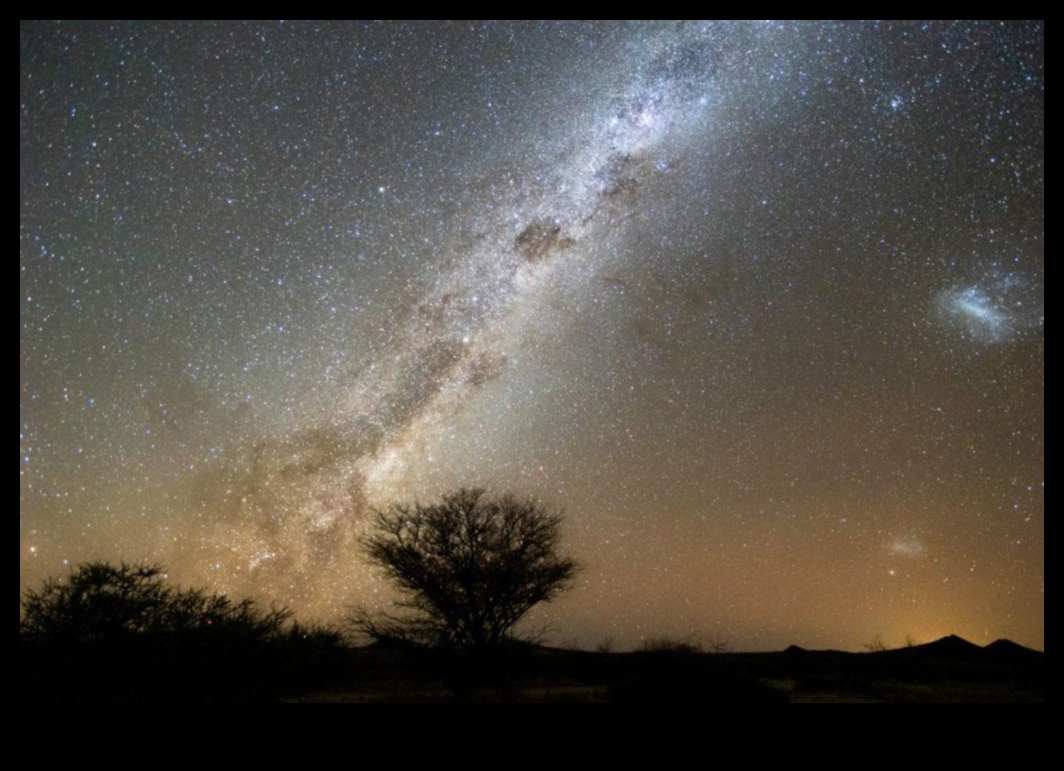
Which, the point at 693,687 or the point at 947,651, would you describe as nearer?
the point at 693,687

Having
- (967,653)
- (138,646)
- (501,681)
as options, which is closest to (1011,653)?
(967,653)

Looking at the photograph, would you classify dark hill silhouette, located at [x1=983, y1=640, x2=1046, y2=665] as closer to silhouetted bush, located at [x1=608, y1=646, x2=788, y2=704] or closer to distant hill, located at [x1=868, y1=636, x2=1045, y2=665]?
distant hill, located at [x1=868, y1=636, x2=1045, y2=665]

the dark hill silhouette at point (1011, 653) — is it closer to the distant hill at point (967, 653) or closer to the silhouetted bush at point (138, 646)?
the distant hill at point (967, 653)

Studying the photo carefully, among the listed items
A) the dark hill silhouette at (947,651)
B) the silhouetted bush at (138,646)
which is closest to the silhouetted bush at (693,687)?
the silhouetted bush at (138,646)

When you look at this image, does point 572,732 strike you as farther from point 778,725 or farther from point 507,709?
point 778,725

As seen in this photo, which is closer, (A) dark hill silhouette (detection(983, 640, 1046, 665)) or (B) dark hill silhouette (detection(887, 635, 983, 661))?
(A) dark hill silhouette (detection(983, 640, 1046, 665))

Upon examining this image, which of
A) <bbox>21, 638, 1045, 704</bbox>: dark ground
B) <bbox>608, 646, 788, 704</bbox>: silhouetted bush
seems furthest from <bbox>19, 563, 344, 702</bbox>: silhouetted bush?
<bbox>608, 646, 788, 704</bbox>: silhouetted bush

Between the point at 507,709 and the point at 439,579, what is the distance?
1410 cm

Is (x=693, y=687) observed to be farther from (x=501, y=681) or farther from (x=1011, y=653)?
(x=1011, y=653)

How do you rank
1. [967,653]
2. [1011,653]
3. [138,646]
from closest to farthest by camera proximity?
1. [138,646]
2. [1011,653]
3. [967,653]
